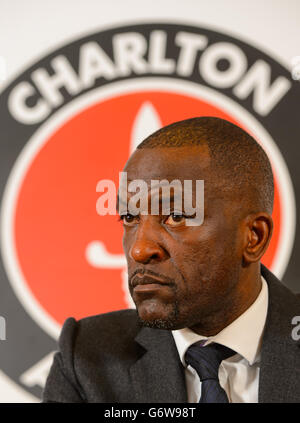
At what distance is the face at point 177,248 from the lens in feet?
2.35

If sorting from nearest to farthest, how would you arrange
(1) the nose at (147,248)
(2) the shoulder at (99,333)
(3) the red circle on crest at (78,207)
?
(1) the nose at (147,248)
(2) the shoulder at (99,333)
(3) the red circle on crest at (78,207)

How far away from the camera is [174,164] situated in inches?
28.6

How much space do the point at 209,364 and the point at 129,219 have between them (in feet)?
0.86

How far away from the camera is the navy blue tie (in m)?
0.76

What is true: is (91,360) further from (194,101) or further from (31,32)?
(31,32)

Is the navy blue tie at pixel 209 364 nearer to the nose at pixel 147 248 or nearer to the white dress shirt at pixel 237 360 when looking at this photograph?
the white dress shirt at pixel 237 360

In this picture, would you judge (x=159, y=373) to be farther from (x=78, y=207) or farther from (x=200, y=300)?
(x=78, y=207)

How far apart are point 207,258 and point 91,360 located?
11.1 inches

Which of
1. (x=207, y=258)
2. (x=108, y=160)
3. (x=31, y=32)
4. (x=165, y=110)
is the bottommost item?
(x=207, y=258)

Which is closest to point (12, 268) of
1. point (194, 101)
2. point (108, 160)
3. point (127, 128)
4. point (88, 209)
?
point (88, 209)

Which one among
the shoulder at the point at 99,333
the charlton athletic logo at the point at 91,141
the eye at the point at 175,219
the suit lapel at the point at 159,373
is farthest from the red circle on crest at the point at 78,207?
the eye at the point at 175,219

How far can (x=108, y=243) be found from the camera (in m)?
1.51

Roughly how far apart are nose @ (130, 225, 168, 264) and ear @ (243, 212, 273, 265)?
0.49 ft

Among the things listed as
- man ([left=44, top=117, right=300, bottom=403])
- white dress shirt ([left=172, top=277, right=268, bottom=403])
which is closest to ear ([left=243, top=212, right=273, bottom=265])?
man ([left=44, top=117, right=300, bottom=403])
